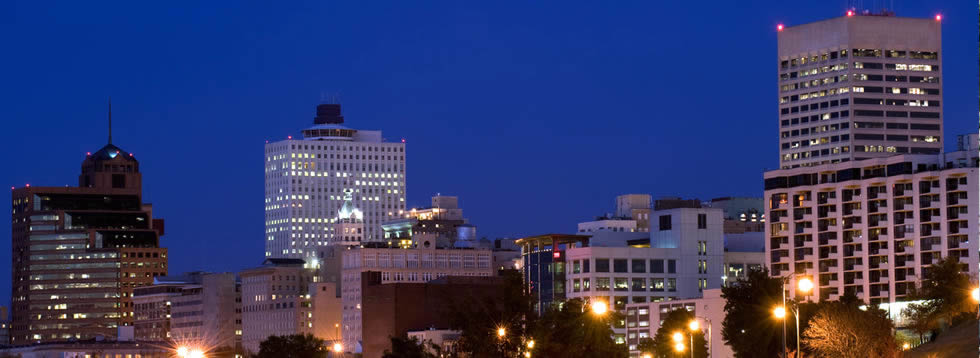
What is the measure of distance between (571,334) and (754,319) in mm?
36388

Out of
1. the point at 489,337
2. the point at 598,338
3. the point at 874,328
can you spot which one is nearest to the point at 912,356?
the point at 874,328

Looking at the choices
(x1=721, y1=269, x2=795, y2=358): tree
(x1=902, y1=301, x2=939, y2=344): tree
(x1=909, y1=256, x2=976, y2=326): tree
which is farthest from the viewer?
(x1=902, y1=301, x2=939, y2=344): tree

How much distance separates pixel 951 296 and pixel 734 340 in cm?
2166

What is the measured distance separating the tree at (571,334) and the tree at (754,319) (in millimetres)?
20781

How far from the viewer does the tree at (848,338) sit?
145625mm

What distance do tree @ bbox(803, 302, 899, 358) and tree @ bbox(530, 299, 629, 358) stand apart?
678 inches

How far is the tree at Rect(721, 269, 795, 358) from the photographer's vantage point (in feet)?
580

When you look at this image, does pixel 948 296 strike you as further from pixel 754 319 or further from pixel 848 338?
pixel 848 338

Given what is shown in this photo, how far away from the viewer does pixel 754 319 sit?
604 ft

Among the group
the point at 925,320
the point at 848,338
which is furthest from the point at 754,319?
the point at 848,338

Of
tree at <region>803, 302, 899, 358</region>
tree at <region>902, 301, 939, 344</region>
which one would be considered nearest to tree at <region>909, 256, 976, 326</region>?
tree at <region>902, 301, 939, 344</region>

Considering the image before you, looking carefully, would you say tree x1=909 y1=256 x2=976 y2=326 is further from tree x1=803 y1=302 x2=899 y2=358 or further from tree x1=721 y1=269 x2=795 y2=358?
tree x1=803 y1=302 x2=899 y2=358

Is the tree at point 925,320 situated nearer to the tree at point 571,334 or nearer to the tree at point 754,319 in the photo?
the tree at point 754,319

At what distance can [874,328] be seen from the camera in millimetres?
153875
